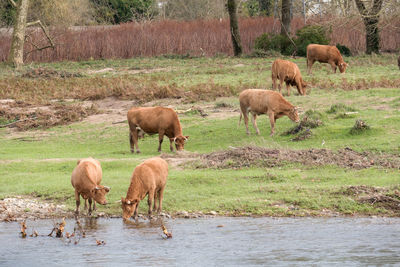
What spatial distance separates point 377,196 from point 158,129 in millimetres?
7177

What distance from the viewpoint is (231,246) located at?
11648 millimetres

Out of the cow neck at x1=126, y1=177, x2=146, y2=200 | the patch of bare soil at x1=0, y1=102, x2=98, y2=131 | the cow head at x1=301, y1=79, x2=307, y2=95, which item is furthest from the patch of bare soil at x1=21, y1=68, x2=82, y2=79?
the cow neck at x1=126, y1=177, x2=146, y2=200

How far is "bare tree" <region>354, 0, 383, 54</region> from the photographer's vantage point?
115 feet

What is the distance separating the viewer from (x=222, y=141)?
2048 cm

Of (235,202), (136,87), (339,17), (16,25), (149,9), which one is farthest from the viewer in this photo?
(149,9)

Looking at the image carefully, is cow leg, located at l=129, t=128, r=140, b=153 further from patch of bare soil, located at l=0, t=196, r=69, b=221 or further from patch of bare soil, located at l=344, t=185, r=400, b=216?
patch of bare soil, located at l=344, t=185, r=400, b=216

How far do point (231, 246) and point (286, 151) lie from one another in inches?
234

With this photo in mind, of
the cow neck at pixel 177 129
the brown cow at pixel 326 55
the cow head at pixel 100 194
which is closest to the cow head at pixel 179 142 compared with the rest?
the cow neck at pixel 177 129

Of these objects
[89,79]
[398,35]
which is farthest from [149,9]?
[89,79]

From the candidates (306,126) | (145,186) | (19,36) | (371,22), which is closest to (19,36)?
(19,36)

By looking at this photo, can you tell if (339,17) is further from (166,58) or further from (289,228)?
(289,228)

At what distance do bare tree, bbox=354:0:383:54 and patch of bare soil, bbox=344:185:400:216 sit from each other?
2027 centimetres

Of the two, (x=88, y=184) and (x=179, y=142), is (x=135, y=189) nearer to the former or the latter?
(x=88, y=184)

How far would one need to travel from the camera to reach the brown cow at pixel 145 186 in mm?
12648
